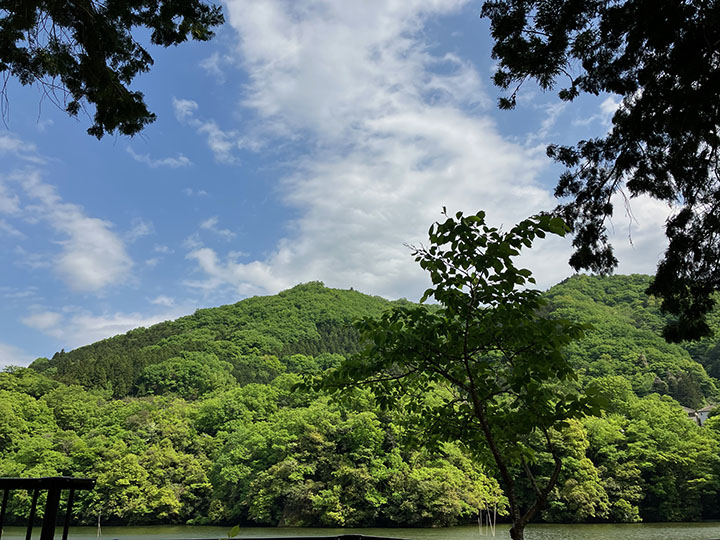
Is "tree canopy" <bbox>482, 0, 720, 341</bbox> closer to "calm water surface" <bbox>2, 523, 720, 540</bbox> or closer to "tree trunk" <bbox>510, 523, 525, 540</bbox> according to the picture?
"tree trunk" <bbox>510, 523, 525, 540</bbox>

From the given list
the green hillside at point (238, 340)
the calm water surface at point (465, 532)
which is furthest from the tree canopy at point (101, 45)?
the green hillside at point (238, 340)

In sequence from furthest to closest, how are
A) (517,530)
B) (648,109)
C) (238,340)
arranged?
(238,340) → (648,109) → (517,530)

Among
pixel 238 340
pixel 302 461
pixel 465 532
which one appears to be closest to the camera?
pixel 465 532

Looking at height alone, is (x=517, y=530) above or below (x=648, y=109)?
below

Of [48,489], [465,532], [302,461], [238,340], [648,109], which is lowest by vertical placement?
[465,532]

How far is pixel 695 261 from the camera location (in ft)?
13.7

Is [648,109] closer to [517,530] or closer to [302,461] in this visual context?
[517,530]

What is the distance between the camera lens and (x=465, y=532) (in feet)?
83.8

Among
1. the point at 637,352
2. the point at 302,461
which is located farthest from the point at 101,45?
the point at 637,352

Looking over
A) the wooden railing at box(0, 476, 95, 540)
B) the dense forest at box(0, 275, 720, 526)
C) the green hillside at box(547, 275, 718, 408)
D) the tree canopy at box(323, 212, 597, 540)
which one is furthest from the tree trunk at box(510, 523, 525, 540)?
the green hillside at box(547, 275, 718, 408)

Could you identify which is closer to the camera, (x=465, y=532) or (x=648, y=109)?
(x=648, y=109)

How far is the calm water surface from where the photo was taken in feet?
74.7

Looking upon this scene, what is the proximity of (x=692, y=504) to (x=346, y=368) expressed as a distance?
34.3 m

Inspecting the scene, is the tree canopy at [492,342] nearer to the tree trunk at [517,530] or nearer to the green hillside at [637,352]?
the tree trunk at [517,530]
